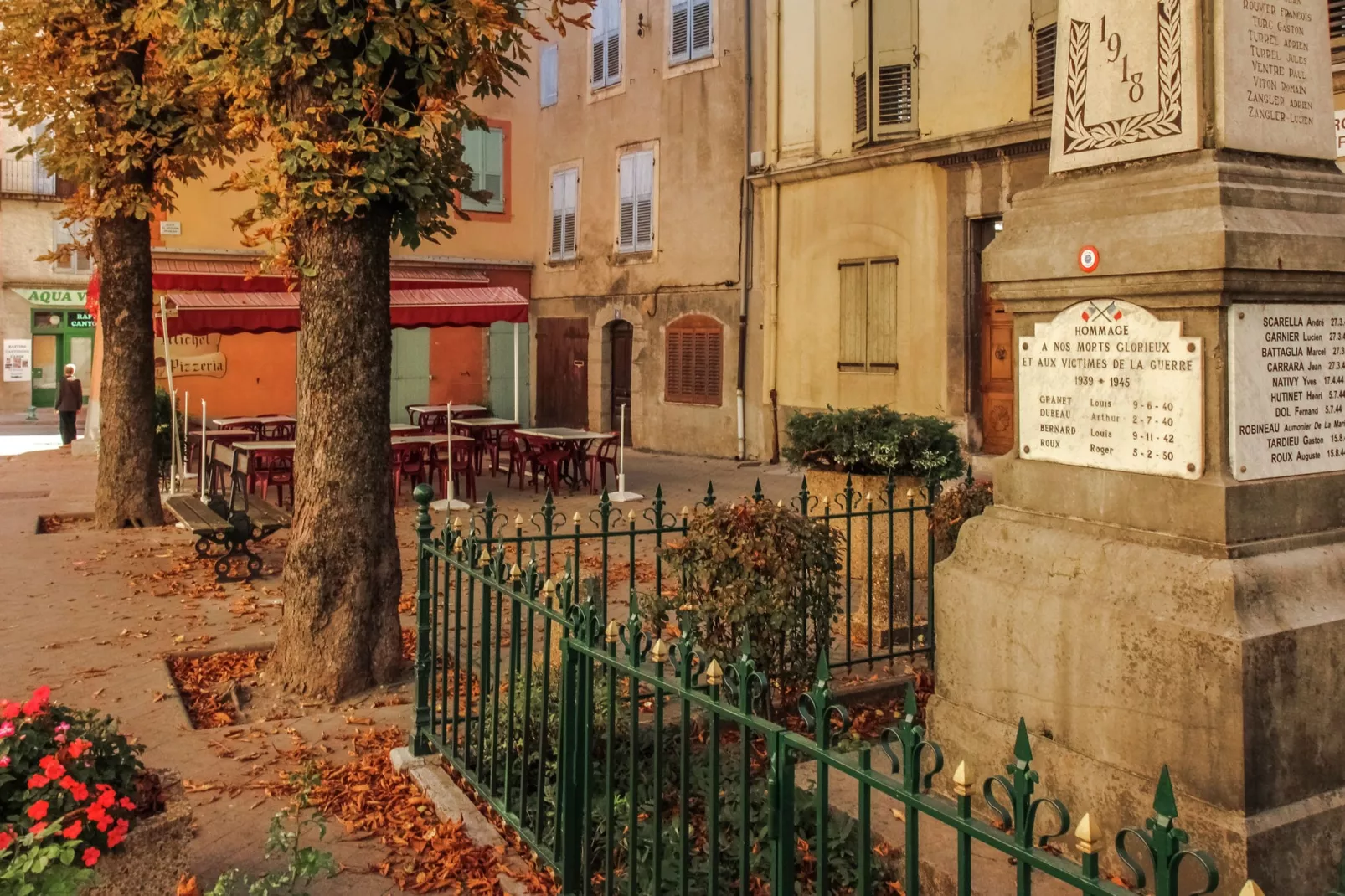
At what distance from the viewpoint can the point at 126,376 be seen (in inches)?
426

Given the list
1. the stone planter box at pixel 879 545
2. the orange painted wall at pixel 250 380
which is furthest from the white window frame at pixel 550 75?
the stone planter box at pixel 879 545

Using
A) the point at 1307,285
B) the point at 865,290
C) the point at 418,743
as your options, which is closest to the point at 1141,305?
the point at 1307,285

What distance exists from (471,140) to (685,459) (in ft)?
31.2

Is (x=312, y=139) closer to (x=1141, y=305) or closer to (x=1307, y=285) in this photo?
(x=1141, y=305)

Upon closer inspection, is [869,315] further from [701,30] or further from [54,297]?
[54,297]

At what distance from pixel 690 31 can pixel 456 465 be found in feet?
30.1

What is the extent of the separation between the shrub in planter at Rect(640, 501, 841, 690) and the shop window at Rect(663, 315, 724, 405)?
1328 cm

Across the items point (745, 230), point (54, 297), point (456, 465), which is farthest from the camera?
point (54, 297)

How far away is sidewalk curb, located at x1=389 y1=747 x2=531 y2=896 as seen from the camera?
156 inches

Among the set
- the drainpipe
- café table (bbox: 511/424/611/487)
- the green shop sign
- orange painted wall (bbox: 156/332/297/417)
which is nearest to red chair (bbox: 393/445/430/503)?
café table (bbox: 511/424/611/487)

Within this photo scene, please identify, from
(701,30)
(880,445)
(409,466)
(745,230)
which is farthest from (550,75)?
(880,445)

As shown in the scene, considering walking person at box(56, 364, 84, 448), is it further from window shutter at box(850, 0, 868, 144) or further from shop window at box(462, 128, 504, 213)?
window shutter at box(850, 0, 868, 144)

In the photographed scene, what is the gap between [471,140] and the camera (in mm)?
23562

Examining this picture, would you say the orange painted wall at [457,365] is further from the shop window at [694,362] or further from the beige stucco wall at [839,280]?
the beige stucco wall at [839,280]
